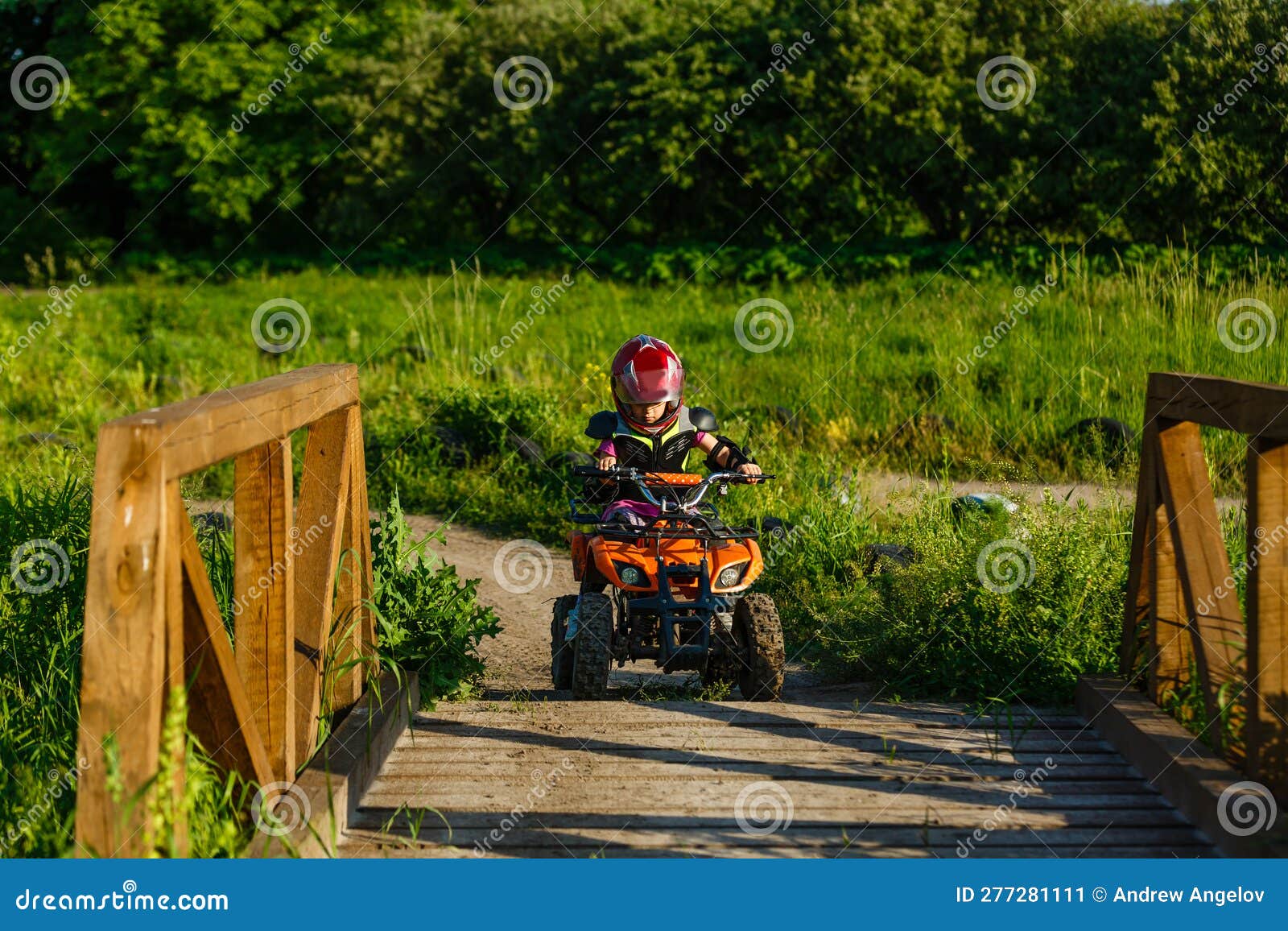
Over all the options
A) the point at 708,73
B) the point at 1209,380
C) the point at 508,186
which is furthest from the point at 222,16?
the point at 1209,380

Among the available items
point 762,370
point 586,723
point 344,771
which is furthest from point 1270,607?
A: point 762,370

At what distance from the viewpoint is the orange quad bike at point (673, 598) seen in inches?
209

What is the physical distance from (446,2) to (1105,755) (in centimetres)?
3335

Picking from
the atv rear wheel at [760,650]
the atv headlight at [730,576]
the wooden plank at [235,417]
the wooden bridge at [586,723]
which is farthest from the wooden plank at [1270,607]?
the wooden plank at [235,417]

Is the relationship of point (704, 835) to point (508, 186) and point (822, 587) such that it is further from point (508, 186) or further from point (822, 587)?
point (508, 186)

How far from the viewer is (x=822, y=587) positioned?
24.1 feet

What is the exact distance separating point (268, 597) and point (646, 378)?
231cm

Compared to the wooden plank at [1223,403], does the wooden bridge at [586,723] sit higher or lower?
lower

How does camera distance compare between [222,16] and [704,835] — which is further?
[222,16]

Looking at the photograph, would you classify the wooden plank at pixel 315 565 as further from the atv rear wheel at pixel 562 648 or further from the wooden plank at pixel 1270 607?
the wooden plank at pixel 1270 607

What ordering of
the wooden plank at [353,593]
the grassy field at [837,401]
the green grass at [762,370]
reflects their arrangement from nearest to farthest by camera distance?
1. the wooden plank at [353,593]
2. the grassy field at [837,401]
3. the green grass at [762,370]

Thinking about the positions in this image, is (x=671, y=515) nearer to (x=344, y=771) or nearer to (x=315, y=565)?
(x=315, y=565)

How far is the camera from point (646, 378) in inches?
222

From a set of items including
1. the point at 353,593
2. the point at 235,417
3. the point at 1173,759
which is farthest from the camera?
the point at 353,593
